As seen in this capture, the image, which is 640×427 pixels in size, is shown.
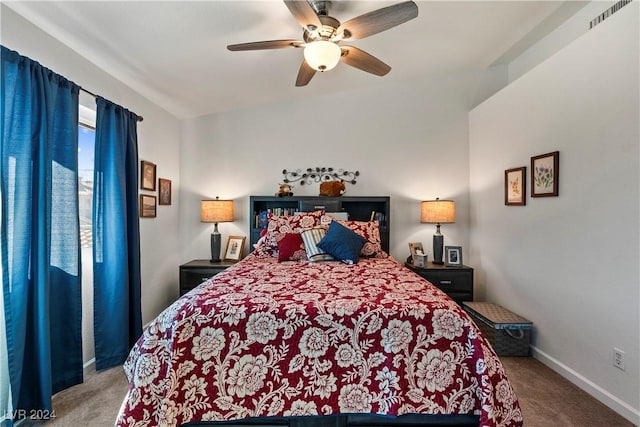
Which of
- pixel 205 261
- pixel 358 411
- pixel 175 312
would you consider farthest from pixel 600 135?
pixel 205 261

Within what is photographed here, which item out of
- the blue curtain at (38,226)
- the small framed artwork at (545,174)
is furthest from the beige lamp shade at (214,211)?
the small framed artwork at (545,174)

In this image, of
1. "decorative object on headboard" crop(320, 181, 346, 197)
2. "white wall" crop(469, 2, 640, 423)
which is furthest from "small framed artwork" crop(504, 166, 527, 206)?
"decorative object on headboard" crop(320, 181, 346, 197)

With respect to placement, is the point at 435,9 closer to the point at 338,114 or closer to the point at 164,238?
the point at 338,114

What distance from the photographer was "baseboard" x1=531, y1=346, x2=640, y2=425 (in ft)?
6.10

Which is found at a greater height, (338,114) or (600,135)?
(338,114)

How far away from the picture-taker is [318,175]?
3.89 metres

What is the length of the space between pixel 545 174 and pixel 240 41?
2.71 m

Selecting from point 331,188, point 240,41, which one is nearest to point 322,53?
point 240,41

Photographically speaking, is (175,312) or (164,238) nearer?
(175,312)

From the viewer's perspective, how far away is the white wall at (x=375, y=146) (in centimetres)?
387

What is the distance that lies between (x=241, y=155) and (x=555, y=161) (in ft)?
10.6

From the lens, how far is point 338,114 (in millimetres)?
3891

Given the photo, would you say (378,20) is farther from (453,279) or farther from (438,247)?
(453,279)

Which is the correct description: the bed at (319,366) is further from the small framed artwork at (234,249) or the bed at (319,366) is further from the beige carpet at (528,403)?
the small framed artwork at (234,249)
